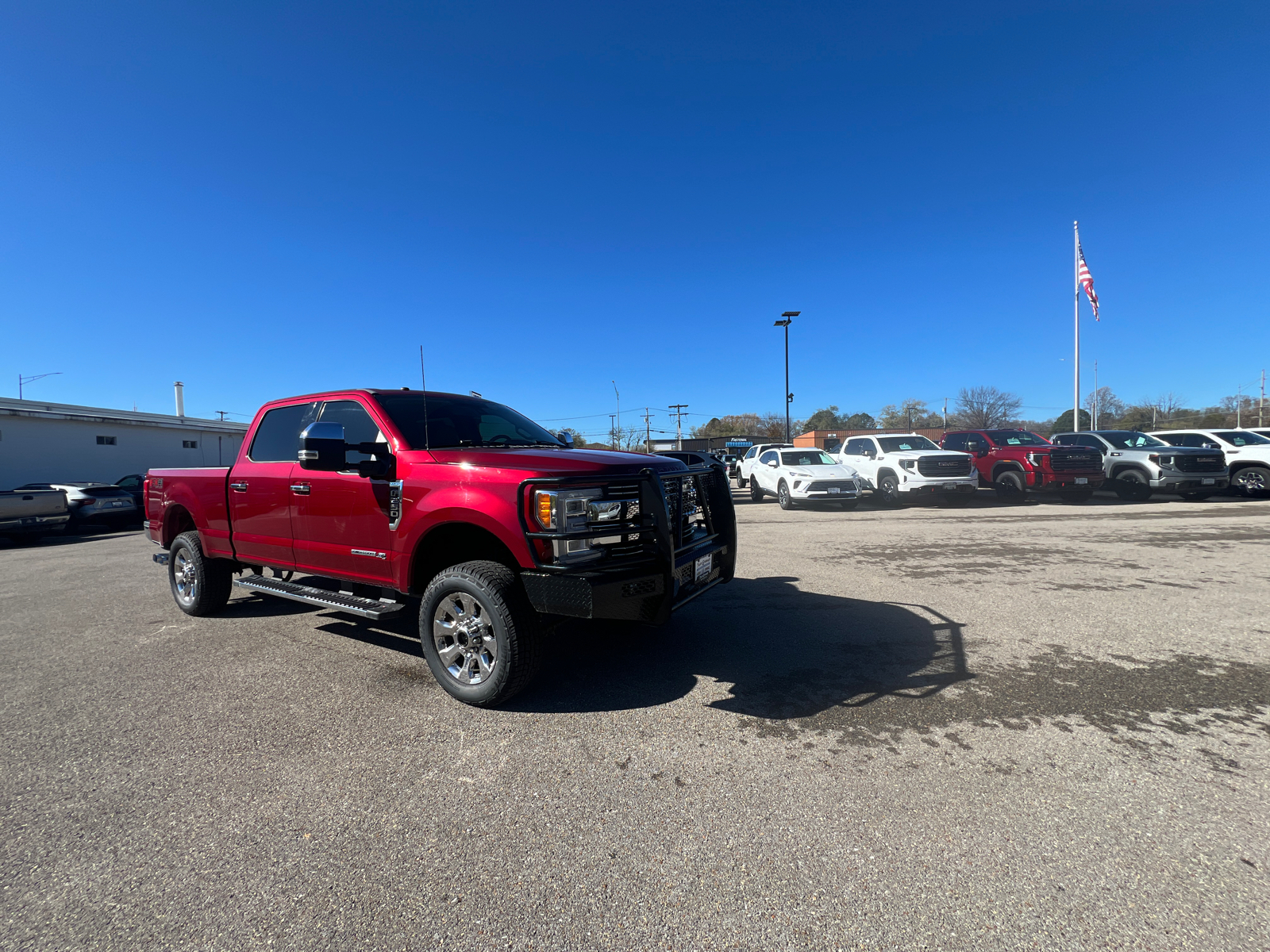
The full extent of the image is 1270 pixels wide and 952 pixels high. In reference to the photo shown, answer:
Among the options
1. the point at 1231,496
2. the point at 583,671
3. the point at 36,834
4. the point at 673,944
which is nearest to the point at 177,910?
the point at 36,834

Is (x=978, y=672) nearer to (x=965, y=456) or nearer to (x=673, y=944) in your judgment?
(x=673, y=944)

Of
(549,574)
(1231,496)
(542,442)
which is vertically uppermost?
(542,442)

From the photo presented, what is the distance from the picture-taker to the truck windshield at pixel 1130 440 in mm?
16688

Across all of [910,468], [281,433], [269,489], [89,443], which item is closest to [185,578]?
[269,489]

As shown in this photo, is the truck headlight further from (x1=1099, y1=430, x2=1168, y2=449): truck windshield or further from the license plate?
(x1=1099, y1=430, x2=1168, y2=449): truck windshield

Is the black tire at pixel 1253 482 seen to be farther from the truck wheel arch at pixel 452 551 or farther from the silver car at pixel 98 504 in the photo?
the silver car at pixel 98 504

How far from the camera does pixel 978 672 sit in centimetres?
392

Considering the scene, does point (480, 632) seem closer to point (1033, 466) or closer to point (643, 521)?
point (643, 521)

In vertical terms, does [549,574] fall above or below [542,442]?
below

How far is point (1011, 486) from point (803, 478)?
607 centimetres

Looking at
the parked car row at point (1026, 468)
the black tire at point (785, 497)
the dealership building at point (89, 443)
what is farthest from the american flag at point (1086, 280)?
the dealership building at point (89, 443)

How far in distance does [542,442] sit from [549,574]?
6.17 feet

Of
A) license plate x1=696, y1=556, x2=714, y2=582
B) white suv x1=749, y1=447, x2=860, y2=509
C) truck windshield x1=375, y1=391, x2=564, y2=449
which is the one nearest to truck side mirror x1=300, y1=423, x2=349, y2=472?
truck windshield x1=375, y1=391, x2=564, y2=449

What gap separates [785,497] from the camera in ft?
52.5
